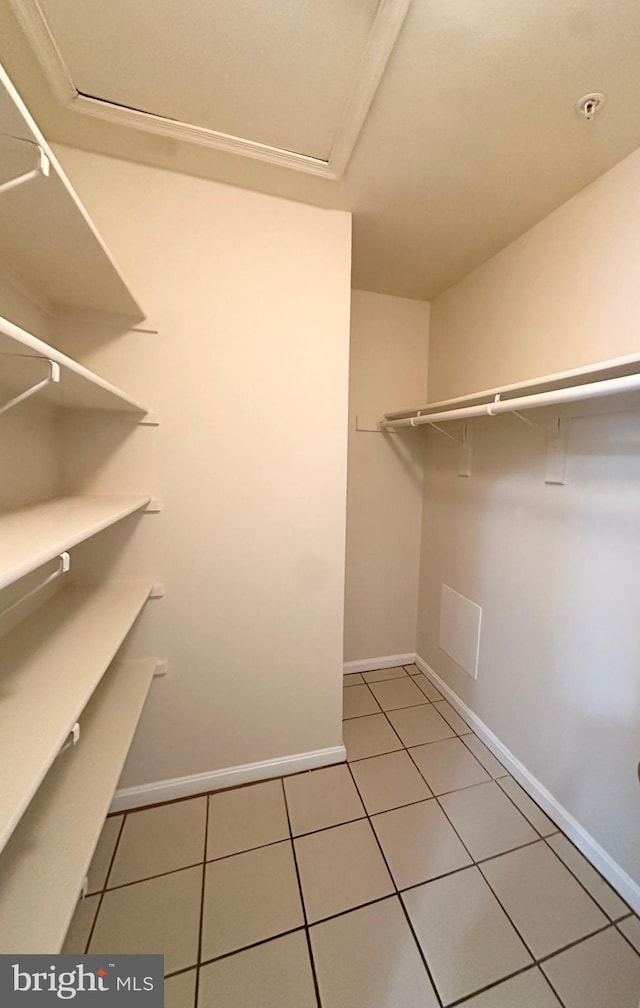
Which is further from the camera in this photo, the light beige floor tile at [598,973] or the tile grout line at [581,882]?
the tile grout line at [581,882]

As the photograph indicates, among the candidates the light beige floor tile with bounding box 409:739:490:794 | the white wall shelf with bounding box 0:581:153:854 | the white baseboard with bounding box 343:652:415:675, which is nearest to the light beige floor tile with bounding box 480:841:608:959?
the light beige floor tile with bounding box 409:739:490:794

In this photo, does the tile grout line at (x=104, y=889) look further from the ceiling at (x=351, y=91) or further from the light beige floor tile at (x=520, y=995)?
the ceiling at (x=351, y=91)

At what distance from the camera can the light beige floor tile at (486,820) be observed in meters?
1.30

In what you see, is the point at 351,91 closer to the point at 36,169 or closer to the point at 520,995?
the point at 36,169

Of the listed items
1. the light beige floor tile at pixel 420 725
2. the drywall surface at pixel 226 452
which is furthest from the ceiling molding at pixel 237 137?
the light beige floor tile at pixel 420 725

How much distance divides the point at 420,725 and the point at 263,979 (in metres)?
1.18

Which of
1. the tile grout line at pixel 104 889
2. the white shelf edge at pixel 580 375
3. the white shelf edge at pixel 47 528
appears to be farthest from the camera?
the tile grout line at pixel 104 889

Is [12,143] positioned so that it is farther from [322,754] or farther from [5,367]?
[322,754]

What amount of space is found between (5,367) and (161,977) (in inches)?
61.4

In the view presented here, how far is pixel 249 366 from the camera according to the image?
139 cm

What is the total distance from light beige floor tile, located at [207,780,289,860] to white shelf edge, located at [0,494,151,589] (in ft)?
4.22

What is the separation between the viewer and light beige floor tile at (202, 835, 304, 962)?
1.04 m

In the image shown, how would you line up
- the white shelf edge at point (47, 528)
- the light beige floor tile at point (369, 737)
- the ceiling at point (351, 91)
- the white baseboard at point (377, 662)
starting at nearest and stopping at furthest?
the white shelf edge at point (47, 528), the ceiling at point (351, 91), the light beige floor tile at point (369, 737), the white baseboard at point (377, 662)

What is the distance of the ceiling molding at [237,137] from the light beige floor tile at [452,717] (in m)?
2.55
